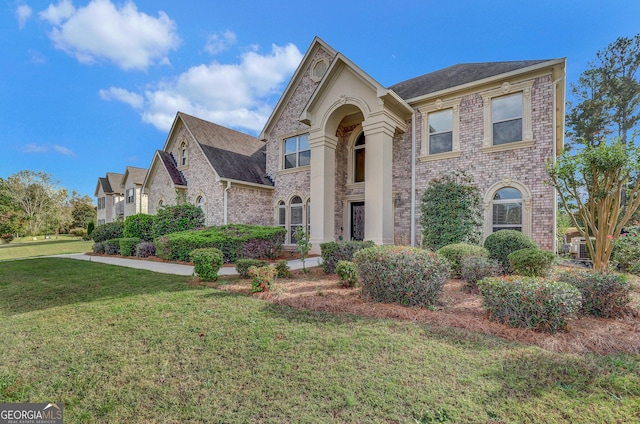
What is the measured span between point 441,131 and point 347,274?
8072mm

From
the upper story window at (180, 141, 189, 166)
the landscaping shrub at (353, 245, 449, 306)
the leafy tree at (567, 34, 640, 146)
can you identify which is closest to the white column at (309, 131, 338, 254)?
the landscaping shrub at (353, 245, 449, 306)

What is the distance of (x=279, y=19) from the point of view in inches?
496

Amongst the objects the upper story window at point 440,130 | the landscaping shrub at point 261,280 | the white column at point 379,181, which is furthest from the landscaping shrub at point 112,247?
the upper story window at point 440,130

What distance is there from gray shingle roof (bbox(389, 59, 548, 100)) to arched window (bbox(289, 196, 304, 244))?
23.9 feet

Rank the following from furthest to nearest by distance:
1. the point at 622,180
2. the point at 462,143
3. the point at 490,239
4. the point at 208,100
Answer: the point at 208,100 → the point at 462,143 → the point at 490,239 → the point at 622,180

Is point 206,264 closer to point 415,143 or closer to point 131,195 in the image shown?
Answer: point 415,143

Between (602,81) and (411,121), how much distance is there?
21992mm

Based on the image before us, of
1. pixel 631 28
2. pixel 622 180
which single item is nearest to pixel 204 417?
pixel 622 180

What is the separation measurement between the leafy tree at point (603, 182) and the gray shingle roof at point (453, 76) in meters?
5.83

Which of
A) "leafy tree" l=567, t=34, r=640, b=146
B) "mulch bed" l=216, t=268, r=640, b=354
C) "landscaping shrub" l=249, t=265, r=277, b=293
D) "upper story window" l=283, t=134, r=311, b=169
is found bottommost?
"mulch bed" l=216, t=268, r=640, b=354

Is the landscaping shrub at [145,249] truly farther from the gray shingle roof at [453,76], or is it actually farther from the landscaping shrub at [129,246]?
the gray shingle roof at [453,76]

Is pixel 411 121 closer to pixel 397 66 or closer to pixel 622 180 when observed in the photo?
pixel 397 66

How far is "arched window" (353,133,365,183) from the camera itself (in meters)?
14.1

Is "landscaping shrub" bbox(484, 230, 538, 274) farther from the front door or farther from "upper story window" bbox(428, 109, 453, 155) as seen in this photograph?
the front door
